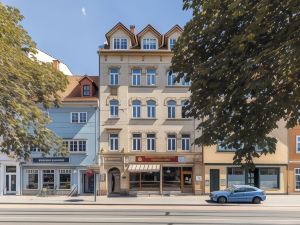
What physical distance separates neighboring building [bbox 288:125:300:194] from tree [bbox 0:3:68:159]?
1489 inches

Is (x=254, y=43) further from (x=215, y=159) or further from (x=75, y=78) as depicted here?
(x=75, y=78)

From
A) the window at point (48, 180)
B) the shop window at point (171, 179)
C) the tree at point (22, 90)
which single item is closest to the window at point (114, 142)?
Answer: the shop window at point (171, 179)

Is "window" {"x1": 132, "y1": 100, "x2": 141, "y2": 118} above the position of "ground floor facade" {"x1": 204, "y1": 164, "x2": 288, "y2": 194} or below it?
above

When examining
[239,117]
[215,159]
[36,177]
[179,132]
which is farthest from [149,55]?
[239,117]

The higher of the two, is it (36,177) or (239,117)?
(239,117)

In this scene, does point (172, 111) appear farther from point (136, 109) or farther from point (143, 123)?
point (136, 109)

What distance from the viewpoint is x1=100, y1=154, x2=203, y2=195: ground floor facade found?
46.2 m

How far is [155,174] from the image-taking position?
152ft

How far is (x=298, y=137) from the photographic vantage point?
154 feet

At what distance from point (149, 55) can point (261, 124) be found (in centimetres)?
3715

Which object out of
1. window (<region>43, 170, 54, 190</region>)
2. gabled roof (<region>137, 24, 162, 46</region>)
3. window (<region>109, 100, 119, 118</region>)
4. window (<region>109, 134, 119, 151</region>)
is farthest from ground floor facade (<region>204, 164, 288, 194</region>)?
window (<region>43, 170, 54, 190</region>)

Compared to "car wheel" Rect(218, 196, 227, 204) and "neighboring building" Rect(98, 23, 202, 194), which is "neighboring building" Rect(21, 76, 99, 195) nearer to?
"neighboring building" Rect(98, 23, 202, 194)

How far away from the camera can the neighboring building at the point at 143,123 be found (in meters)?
46.3

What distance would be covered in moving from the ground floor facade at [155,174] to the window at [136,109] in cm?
377
